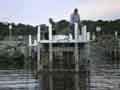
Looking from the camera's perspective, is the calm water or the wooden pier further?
the wooden pier

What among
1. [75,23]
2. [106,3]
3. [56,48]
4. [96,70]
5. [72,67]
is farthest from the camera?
[106,3]

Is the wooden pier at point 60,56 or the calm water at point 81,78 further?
the wooden pier at point 60,56

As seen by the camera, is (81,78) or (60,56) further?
(60,56)

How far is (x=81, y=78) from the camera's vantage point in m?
5.93

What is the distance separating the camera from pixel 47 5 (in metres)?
8.76

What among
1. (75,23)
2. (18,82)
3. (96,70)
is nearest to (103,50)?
(96,70)

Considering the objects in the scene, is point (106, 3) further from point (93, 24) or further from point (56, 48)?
point (56, 48)

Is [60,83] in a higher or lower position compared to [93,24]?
lower

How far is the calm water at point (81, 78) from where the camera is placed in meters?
5.68

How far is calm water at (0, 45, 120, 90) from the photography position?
5.68 meters

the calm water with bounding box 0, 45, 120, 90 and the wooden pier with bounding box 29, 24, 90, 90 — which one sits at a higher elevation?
the wooden pier with bounding box 29, 24, 90, 90

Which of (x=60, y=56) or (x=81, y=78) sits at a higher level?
(x=60, y=56)

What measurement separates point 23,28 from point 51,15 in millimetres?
958

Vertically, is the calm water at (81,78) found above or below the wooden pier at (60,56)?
below
